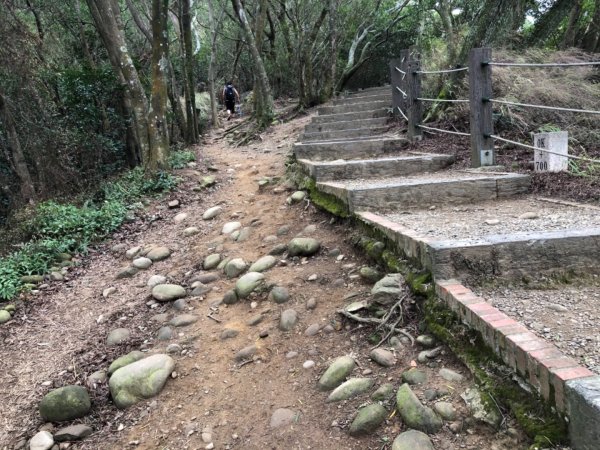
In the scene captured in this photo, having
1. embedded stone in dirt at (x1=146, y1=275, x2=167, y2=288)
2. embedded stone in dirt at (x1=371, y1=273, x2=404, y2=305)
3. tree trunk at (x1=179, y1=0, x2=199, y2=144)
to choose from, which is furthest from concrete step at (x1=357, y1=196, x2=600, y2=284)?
tree trunk at (x1=179, y1=0, x2=199, y2=144)

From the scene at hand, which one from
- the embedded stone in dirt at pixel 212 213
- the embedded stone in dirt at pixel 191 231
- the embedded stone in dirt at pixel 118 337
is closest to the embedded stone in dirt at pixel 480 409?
the embedded stone in dirt at pixel 118 337

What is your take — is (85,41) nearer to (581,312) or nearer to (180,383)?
(180,383)

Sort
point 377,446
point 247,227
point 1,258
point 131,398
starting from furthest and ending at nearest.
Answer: point 1,258
point 247,227
point 131,398
point 377,446

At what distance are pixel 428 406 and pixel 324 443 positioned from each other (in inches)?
20.5

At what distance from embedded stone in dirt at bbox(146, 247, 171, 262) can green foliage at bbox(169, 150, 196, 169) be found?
292 centimetres

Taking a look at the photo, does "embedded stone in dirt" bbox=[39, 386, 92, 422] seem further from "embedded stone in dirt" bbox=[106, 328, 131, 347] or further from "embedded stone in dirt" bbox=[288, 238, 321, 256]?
"embedded stone in dirt" bbox=[288, 238, 321, 256]

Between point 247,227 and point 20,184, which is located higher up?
point 20,184

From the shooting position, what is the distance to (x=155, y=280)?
4.57m

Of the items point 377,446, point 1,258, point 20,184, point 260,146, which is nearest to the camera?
point 377,446

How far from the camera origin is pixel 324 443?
217 cm

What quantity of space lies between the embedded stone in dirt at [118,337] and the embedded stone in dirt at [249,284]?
96 cm

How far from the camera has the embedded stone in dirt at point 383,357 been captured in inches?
95.4

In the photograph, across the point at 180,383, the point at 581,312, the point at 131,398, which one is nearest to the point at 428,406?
the point at 581,312

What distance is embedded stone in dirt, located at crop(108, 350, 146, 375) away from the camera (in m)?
3.29
